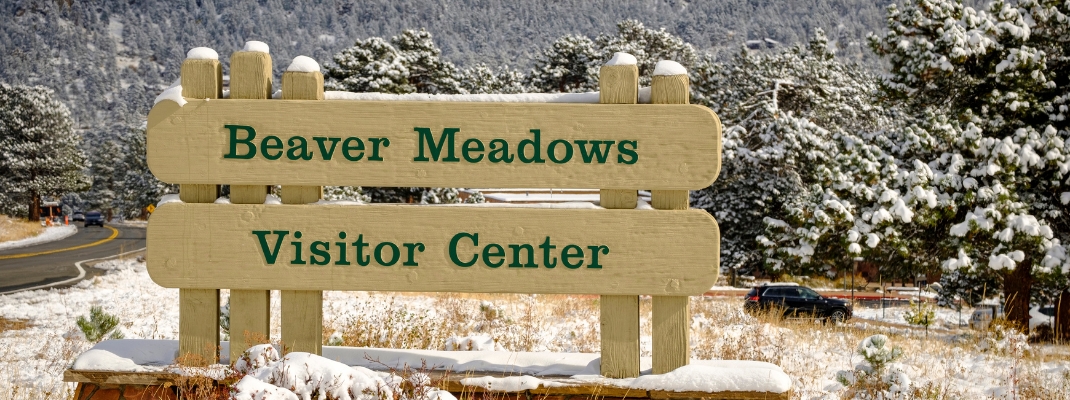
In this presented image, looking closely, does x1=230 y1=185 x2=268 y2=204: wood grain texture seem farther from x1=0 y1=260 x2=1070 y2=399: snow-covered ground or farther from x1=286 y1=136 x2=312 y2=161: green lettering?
x1=0 y1=260 x2=1070 y2=399: snow-covered ground

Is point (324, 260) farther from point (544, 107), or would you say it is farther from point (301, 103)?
point (544, 107)

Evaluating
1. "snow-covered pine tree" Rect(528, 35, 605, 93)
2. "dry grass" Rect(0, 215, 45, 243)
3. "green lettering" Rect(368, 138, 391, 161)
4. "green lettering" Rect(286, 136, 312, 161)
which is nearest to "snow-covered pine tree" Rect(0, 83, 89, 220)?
"dry grass" Rect(0, 215, 45, 243)

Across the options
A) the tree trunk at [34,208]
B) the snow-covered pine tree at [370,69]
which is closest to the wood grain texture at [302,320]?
the snow-covered pine tree at [370,69]

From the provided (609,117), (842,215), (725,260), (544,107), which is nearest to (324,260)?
(544,107)

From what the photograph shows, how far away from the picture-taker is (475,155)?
4469 mm

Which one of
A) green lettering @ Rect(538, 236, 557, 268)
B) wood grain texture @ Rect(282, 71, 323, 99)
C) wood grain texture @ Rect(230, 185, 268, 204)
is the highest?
wood grain texture @ Rect(282, 71, 323, 99)

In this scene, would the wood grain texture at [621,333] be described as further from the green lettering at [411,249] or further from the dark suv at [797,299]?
the dark suv at [797,299]

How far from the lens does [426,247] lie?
4492 mm

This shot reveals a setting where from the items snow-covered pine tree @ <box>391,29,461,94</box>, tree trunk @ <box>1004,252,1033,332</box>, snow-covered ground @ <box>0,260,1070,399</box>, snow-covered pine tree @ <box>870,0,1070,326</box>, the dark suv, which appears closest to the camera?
snow-covered ground @ <box>0,260,1070,399</box>

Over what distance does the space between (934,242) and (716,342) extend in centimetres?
771

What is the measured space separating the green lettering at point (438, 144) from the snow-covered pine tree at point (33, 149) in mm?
60753

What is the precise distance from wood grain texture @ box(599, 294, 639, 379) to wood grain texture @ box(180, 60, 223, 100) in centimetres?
251

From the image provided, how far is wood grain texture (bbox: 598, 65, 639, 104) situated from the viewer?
4477mm

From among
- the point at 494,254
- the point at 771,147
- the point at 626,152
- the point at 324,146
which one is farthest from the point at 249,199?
the point at 771,147
